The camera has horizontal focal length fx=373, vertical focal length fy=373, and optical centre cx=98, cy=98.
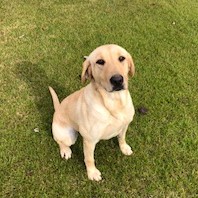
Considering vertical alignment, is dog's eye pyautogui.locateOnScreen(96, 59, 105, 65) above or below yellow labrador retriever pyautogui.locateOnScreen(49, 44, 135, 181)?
A: above

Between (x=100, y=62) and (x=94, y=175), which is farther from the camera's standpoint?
(x=94, y=175)

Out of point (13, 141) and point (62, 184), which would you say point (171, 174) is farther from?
point (13, 141)

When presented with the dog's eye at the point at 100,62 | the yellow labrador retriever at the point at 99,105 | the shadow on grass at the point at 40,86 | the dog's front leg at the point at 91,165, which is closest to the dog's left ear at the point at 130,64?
the yellow labrador retriever at the point at 99,105

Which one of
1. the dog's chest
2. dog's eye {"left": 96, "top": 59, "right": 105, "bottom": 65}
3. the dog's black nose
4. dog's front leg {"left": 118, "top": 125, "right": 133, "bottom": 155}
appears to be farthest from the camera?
dog's front leg {"left": 118, "top": 125, "right": 133, "bottom": 155}

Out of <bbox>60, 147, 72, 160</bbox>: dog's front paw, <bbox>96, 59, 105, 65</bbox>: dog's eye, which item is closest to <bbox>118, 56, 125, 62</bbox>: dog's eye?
<bbox>96, 59, 105, 65</bbox>: dog's eye

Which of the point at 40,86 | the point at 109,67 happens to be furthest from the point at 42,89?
the point at 109,67

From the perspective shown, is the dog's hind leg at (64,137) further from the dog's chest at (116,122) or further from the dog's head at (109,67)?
the dog's head at (109,67)

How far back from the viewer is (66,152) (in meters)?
4.02

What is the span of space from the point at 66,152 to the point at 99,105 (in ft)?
3.05

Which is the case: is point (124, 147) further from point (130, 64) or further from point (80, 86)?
point (80, 86)

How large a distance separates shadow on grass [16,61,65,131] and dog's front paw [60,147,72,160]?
1.60 feet

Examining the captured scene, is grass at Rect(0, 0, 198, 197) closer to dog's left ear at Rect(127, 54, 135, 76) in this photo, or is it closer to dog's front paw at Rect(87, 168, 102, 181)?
dog's front paw at Rect(87, 168, 102, 181)

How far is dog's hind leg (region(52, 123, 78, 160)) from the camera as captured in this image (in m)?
3.88

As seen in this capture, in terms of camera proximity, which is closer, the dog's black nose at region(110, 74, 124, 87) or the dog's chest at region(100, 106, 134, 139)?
the dog's black nose at region(110, 74, 124, 87)
